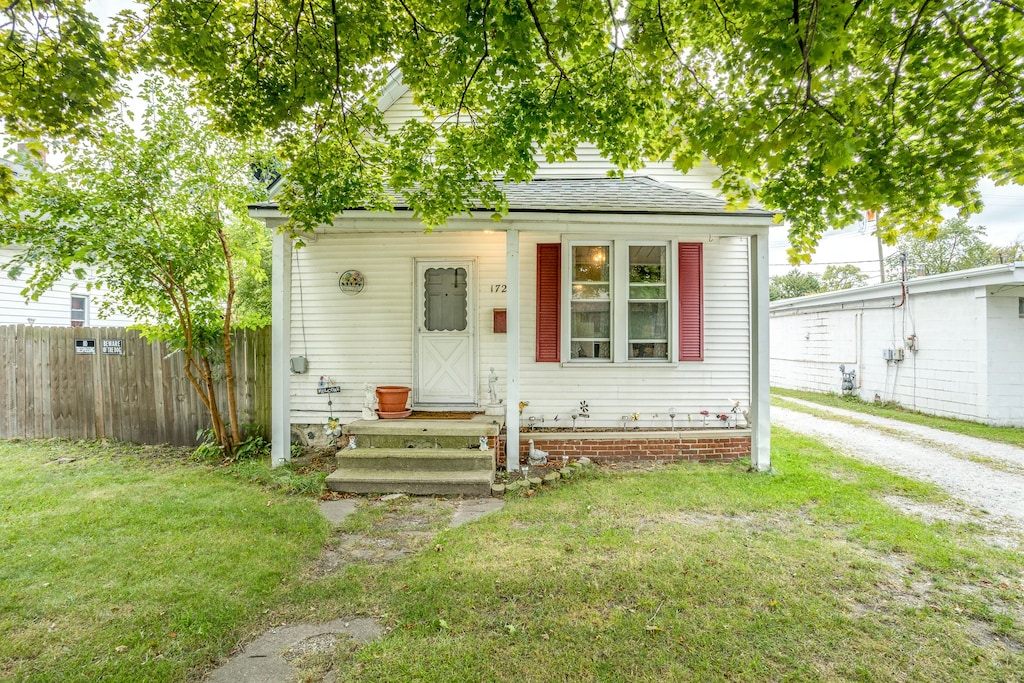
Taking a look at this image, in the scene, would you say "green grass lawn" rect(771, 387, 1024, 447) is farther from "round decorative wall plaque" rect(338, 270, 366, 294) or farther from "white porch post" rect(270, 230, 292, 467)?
"white porch post" rect(270, 230, 292, 467)

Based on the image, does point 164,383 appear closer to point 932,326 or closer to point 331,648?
point 331,648

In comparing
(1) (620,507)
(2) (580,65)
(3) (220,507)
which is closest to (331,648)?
(3) (220,507)

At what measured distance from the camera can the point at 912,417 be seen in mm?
9656

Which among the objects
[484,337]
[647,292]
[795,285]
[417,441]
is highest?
[795,285]

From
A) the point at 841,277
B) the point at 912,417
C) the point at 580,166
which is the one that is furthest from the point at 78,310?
the point at 841,277

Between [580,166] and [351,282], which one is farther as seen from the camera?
[580,166]

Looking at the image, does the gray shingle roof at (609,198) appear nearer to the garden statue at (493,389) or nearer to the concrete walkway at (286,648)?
the garden statue at (493,389)

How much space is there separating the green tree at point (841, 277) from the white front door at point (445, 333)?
38951 mm

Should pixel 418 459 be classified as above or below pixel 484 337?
Answer: below

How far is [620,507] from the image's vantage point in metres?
4.55

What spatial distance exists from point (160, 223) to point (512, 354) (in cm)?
497

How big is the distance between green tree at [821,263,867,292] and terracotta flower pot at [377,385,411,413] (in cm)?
3999

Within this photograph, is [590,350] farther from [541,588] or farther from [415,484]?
[541,588]

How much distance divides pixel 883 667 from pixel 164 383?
8.83 metres
